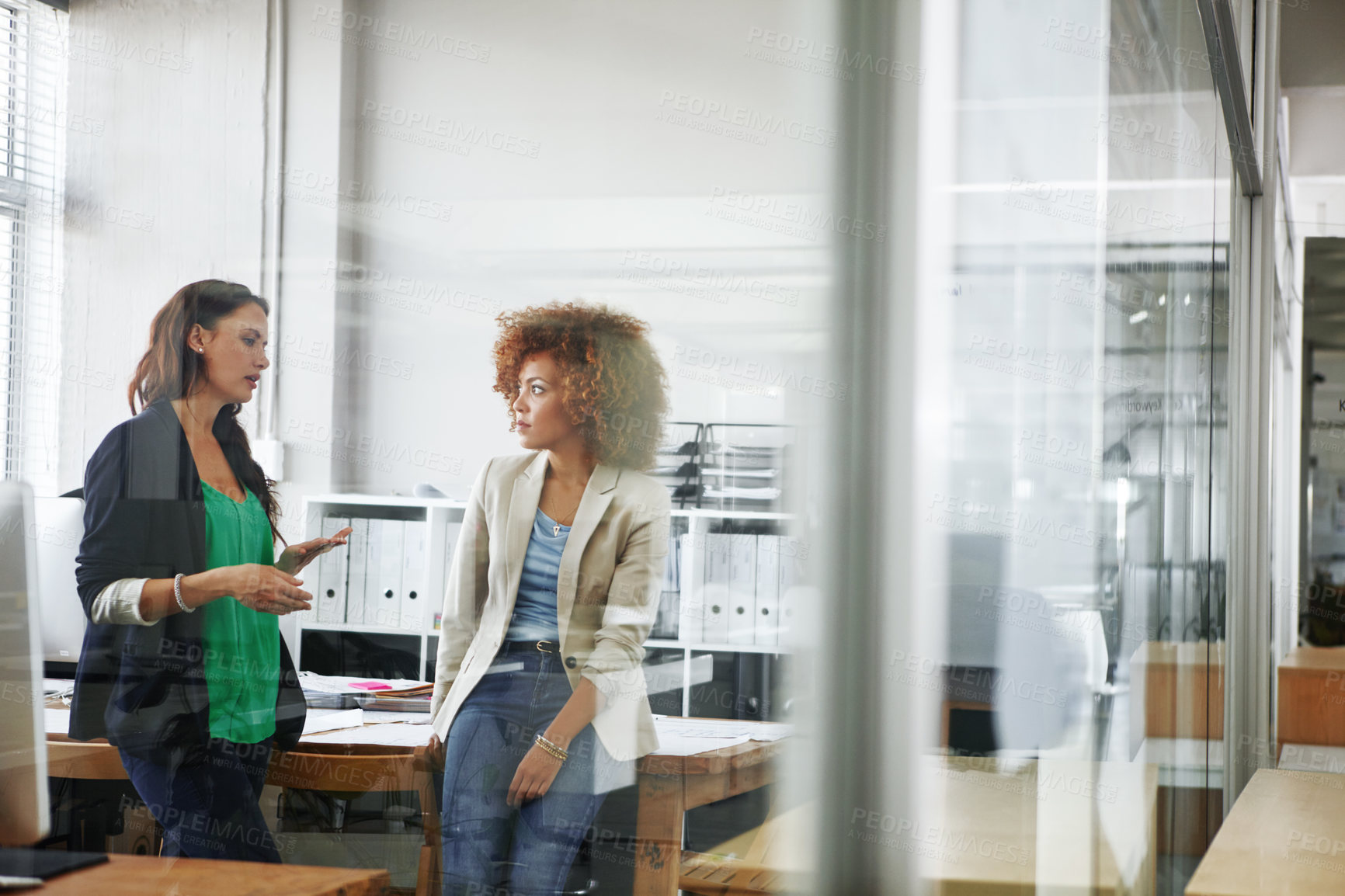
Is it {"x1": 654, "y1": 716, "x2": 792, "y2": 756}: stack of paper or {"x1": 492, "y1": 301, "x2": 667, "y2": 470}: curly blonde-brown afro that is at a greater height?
{"x1": 492, "y1": 301, "x2": 667, "y2": 470}: curly blonde-brown afro

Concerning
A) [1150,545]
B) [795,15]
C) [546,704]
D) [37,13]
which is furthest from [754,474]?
[1150,545]

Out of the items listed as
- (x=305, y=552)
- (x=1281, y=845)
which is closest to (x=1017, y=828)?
(x=305, y=552)

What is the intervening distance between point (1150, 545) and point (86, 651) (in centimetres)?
145

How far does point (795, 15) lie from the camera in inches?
33.3

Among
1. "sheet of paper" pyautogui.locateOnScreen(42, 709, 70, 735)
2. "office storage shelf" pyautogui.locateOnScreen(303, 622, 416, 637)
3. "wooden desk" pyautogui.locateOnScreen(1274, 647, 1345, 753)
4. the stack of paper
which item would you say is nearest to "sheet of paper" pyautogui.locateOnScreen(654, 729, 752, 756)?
the stack of paper

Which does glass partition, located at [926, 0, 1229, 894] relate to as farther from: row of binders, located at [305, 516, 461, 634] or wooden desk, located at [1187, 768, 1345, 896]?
row of binders, located at [305, 516, 461, 634]

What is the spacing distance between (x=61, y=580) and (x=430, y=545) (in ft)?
1.00

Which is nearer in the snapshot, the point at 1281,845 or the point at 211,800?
the point at 211,800

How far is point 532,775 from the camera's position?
2.88ft

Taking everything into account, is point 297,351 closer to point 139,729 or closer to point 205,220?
point 205,220

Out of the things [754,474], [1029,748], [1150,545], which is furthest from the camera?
[1150,545]

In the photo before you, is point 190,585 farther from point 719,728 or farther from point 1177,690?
point 1177,690

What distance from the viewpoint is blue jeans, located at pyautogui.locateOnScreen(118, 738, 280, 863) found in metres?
0.86

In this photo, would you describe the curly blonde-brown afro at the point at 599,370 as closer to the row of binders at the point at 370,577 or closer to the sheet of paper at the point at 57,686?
the row of binders at the point at 370,577
